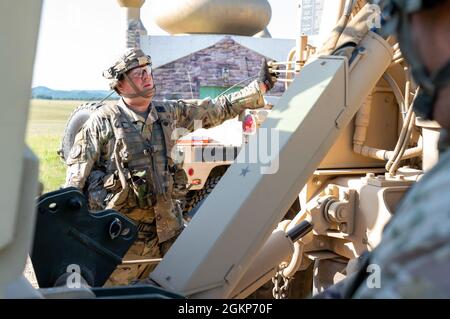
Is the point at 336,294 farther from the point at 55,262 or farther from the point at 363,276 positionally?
the point at 55,262

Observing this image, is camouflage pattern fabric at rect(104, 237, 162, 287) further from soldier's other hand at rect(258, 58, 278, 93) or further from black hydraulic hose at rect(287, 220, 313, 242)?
soldier's other hand at rect(258, 58, 278, 93)

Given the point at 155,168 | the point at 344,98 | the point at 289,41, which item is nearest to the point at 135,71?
the point at 155,168

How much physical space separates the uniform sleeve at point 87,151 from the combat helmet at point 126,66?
0.93 feet

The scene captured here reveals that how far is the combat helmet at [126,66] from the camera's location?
407cm

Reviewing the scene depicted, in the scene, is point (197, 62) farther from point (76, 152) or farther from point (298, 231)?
point (298, 231)

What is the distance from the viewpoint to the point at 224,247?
241cm

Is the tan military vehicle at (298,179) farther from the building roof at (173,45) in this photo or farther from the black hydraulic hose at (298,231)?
the building roof at (173,45)

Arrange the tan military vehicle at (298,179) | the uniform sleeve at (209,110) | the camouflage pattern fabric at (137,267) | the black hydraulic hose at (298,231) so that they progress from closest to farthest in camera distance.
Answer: the tan military vehicle at (298,179) < the black hydraulic hose at (298,231) < the camouflage pattern fabric at (137,267) < the uniform sleeve at (209,110)

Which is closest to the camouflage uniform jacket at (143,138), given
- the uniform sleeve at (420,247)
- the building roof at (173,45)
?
the uniform sleeve at (420,247)

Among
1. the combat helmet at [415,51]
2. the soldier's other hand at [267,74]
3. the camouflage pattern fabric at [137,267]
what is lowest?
the camouflage pattern fabric at [137,267]

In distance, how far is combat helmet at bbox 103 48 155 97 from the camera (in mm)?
4066

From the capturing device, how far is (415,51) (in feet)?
3.58

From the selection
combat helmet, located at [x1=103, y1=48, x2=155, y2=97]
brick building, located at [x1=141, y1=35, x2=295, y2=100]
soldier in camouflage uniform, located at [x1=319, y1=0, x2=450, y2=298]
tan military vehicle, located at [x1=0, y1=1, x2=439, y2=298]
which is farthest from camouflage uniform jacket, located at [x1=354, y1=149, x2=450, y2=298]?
brick building, located at [x1=141, y1=35, x2=295, y2=100]

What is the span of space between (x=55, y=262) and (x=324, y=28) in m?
2.47
